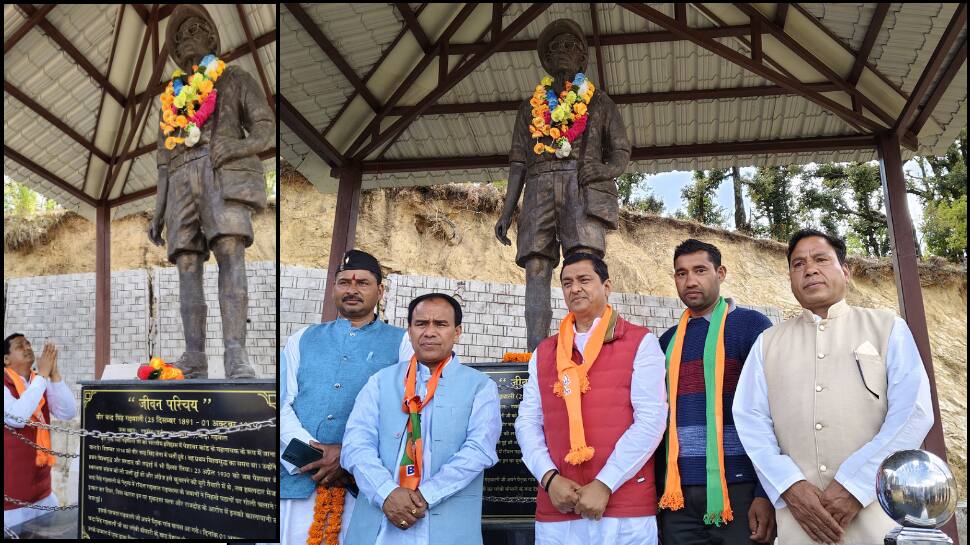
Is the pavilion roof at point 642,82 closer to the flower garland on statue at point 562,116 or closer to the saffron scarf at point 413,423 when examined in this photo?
the flower garland on statue at point 562,116

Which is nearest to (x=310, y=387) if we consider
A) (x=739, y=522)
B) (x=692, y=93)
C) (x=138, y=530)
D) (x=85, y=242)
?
(x=138, y=530)

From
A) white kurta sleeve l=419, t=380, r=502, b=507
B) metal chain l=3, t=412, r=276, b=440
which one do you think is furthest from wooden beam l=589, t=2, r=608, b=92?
metal chain l=3, t=412, r=276, b=440

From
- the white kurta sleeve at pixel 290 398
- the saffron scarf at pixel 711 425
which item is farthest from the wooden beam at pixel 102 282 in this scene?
the saffron scarf at pixel 711 425

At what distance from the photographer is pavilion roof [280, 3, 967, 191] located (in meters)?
5.82

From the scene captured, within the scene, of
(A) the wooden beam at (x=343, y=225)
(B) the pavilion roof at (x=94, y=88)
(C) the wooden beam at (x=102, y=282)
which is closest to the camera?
(B) the pavilion roof at (x=94, y=88)

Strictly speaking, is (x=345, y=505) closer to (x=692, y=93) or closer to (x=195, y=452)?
(x=195, y=452)

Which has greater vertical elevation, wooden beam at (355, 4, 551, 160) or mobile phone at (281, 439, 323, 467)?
wooden beam at (355, 4, 551, 160)

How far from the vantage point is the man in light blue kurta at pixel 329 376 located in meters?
3.24

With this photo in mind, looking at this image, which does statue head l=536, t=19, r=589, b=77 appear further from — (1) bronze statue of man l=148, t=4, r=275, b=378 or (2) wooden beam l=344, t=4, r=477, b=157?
(2) wooden beam l=344, t=4, r=477, b=157

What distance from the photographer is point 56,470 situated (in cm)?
1021

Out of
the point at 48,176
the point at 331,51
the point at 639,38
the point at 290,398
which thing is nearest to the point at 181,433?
the point at 290,398

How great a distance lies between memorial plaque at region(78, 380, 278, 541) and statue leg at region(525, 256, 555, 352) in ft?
5.12

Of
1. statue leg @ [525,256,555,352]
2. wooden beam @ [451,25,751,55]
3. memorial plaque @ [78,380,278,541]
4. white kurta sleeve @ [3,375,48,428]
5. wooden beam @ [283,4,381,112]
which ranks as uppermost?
wooden beam @ [451,25,751,55]

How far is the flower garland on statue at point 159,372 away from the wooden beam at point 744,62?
3756mm
